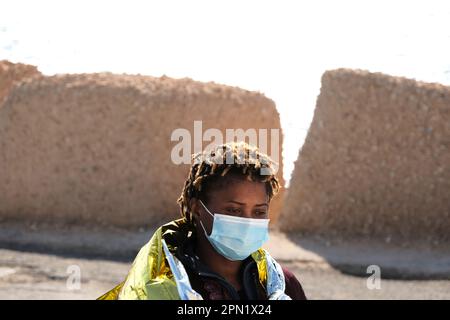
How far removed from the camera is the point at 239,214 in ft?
7.30

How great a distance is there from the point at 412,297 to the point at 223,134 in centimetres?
356

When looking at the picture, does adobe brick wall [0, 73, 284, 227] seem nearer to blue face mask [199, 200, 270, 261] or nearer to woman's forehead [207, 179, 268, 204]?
blue face mask [199, 200, 270, 261]

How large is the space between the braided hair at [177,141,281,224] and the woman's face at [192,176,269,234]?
18mm

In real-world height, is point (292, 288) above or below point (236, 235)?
below

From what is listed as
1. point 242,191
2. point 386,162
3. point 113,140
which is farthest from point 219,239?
point 386,162

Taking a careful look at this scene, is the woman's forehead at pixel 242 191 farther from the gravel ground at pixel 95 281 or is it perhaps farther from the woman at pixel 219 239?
the gravel ground at pixel 95 281

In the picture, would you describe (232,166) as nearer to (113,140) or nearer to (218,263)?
(218,263)

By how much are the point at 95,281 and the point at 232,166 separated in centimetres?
742

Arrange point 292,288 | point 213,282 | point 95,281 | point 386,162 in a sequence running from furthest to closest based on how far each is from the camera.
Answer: point 386,162 → point 95,281 → point 292,288 → point 213,282

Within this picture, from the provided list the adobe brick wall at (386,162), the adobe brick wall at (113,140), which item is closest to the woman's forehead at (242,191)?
the adobe brick wall at (113,140)

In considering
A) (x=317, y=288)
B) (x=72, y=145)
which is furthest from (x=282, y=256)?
(x=72, y=145)

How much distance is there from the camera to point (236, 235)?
7.41 feet
